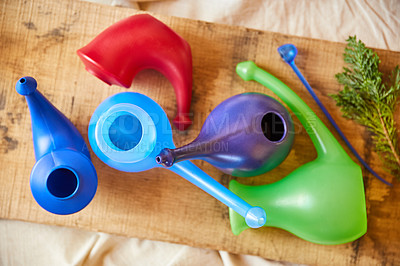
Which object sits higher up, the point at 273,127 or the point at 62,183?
the point at 273,127

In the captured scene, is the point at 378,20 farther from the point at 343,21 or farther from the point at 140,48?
the point at 140,48

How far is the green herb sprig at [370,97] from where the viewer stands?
1.54 ft

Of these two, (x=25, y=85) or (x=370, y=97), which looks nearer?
(x=25, y=85)

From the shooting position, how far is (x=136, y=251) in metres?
0.58

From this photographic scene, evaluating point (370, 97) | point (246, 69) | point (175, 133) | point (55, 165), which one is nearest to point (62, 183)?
point (55, 165)

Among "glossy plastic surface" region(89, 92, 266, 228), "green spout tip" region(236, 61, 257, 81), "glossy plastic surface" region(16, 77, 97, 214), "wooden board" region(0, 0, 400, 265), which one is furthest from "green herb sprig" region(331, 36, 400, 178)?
"glossy plastic surface" region(16, 77, 97, 214)

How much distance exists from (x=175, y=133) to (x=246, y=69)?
0.14 meters

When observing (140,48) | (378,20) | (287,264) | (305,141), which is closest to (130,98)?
(140,48)

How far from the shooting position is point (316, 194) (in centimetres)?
43

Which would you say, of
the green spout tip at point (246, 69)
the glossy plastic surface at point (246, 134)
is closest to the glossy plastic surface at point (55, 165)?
the glossy plastic surface at point (246, 134)

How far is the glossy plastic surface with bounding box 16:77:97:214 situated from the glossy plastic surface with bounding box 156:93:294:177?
0.44 feet

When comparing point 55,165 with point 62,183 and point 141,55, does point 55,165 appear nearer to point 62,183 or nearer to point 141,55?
point 62,183

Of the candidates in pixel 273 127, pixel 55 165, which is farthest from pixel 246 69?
pixel 55 165

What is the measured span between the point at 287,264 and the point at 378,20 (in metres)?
0.49
